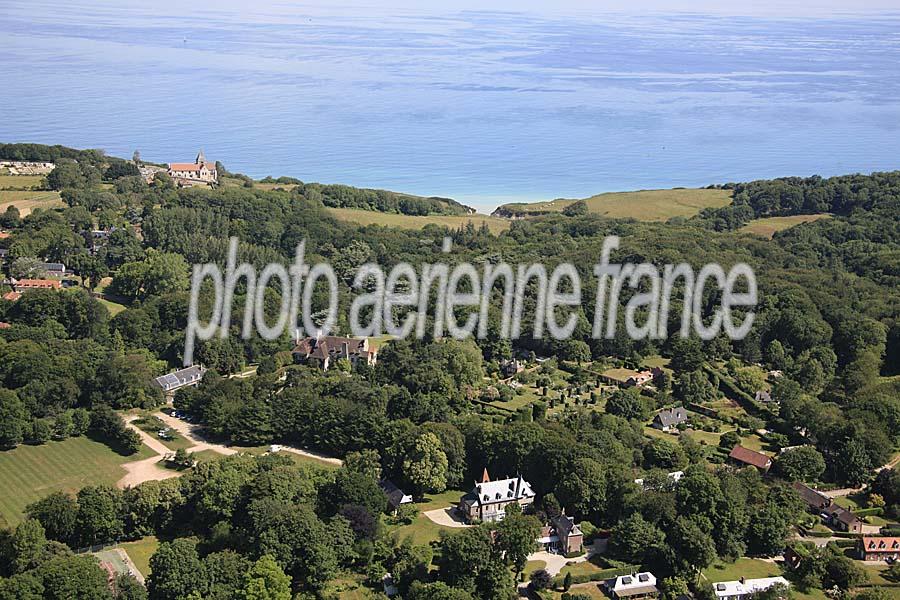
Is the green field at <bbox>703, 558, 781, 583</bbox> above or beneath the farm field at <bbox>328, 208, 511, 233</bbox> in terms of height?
beneath

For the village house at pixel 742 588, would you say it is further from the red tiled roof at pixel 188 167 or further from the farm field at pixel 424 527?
the red tiled roof at pixel 188 167

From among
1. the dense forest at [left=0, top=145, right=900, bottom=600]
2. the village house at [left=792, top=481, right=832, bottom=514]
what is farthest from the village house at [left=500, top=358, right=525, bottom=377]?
the village house at [left=792, top=481, right=832, bottom=514]

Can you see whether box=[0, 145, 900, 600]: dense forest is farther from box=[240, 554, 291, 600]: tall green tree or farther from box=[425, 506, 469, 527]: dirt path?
box=[425, 506, 469, 527]: dirt path

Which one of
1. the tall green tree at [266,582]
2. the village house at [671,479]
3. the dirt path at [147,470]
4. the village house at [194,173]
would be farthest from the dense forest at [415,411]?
the village house at [194,173]

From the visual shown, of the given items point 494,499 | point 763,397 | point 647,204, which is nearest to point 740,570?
point 494,499

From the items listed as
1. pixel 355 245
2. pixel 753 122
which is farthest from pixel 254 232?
pixel 753 122

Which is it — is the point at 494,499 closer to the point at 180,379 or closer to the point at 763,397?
the point at 763,397

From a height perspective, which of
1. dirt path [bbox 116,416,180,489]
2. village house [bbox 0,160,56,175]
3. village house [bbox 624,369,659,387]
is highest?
village house [bbox 0,160,56,175]
